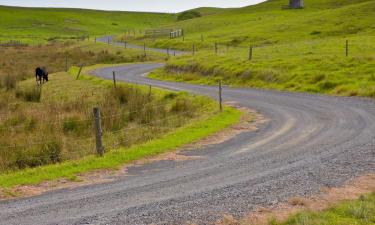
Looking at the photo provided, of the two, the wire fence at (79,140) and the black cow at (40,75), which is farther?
the black cow at (40,75)

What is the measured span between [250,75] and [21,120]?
1892 cm

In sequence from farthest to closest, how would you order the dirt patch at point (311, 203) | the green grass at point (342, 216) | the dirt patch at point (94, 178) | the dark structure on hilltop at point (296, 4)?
the dark structure on hilltop at point (296, 4) < the dirt patch at point (94, 178) < the dirt patch at point (311, 203) < the green grass at point (342, 216)

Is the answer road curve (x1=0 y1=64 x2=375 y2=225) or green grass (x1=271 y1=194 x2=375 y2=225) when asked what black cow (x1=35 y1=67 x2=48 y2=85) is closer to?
road curve (x1=0 y1=64 x2=375 y2=225)

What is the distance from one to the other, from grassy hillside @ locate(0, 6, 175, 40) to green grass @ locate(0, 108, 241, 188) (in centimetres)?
10770

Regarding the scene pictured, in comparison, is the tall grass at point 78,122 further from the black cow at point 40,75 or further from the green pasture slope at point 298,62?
the green pasture slope at point 298,62

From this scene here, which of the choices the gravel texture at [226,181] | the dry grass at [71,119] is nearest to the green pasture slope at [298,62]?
the dry grass at [71,119]

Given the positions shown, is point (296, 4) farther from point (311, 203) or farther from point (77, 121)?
point (311, 203)

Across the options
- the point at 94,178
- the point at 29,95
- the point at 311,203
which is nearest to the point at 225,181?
the point at 311,203

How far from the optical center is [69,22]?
513ft

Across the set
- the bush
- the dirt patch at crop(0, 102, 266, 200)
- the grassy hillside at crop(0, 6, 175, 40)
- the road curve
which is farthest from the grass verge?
the grassy hillside at crop(0, 6, 175, 40)

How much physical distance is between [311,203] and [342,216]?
0.90 m

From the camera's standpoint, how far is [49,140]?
53.2 ft

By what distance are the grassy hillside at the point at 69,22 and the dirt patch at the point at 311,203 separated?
116241 mm

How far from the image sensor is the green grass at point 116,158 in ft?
41.1
